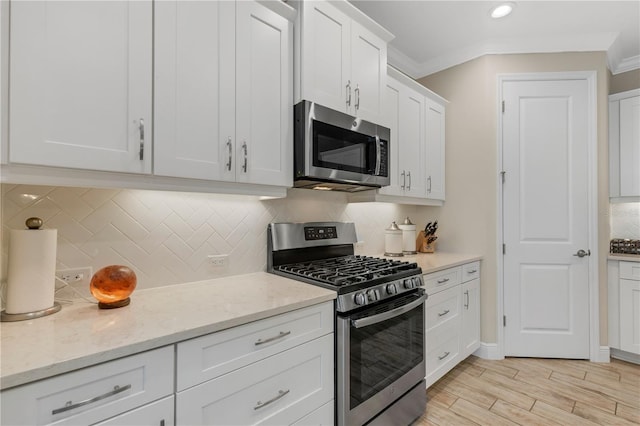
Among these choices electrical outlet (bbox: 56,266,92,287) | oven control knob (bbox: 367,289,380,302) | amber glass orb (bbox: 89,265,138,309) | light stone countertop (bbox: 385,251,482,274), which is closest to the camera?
amber glass orb (bbox: 89,265,138,309)

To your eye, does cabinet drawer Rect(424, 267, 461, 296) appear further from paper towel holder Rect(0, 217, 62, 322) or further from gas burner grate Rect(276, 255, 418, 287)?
paper towel holder Rect(0, 217, 62, 322)

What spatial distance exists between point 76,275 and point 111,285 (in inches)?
11.3

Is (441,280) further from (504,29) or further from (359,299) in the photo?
(504,29)

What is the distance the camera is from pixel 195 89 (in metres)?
1.35

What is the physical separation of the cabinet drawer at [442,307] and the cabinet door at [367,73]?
1378 millimetres

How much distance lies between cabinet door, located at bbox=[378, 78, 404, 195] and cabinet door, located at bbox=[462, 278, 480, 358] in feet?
3.44

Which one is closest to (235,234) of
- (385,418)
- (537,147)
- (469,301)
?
(385,418)

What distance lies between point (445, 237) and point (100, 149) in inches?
116

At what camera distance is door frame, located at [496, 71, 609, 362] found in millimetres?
2674

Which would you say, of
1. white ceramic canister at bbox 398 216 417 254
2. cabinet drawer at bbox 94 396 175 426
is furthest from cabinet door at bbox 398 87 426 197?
cabinet drawer at bbox 94 396 175 426

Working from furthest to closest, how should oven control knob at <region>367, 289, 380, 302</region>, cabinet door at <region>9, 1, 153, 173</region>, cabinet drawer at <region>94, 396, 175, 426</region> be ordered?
oven control knob at <region>367, 289, 380, 302</region> < cabinet door at <region>9, 1, 153, 173</region> < cabinet drawer at <region>94, 396, 175, 426</region>

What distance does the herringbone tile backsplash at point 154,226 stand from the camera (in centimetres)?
126

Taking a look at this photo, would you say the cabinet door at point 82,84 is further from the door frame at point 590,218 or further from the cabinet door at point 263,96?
the door frame at point 590,218

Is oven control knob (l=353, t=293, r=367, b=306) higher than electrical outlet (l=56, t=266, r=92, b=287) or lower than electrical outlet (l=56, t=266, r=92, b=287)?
lower
